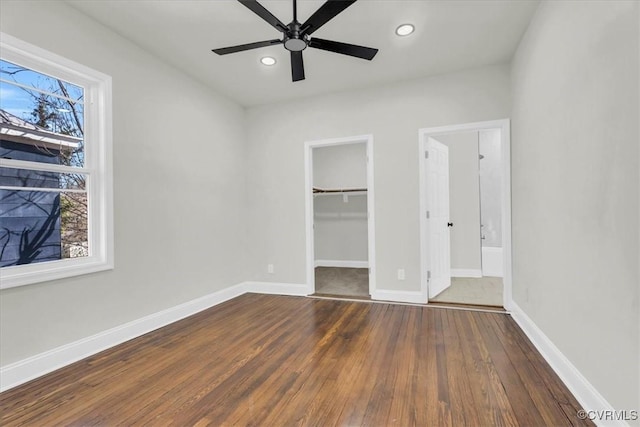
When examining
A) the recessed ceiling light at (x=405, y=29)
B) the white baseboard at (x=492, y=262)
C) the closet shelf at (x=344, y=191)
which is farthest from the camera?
the closet shelf at (x=344, y=191)

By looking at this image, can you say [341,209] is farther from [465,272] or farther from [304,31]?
[304,31]

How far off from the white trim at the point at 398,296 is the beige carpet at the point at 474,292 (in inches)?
8.3

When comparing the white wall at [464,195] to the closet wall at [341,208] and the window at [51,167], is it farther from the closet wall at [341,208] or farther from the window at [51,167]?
the window at [51,167]

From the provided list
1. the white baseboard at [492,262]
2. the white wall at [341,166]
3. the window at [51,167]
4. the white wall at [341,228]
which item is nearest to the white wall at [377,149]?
the white wall at [341,228]

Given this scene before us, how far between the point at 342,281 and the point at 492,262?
2.70 m

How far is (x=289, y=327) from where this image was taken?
3049 millimetres

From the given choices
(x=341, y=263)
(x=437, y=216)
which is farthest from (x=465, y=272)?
(x=341, y=263)

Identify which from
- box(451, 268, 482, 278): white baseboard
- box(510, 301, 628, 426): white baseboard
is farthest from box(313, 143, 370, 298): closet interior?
box(510, 301, 628, 426): white baseboard

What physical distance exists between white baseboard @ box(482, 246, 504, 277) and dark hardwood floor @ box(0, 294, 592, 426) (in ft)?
8.15

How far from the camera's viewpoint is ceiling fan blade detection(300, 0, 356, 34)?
6.02ft

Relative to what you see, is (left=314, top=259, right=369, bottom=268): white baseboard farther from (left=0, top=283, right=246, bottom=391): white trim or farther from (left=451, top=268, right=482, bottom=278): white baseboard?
(left=0, top=283, right=246, bottom=391): white trim

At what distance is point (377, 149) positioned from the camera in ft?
12.9

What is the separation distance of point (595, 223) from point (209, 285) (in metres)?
3.74

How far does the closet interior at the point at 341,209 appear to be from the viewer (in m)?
6.25
